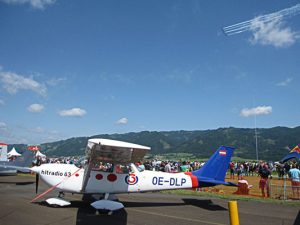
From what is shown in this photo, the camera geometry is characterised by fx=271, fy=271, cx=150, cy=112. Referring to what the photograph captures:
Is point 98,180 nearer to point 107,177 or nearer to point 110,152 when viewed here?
point 107,177

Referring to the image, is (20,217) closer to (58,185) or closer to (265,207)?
(58,185)

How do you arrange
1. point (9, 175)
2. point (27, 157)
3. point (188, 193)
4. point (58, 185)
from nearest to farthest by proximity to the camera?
point (58, 185)
point (188, 193)
point (27, 157)
point (9, 175)

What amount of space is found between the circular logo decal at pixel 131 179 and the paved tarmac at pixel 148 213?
0.92m

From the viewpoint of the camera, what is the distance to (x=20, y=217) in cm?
787

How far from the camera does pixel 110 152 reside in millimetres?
9109

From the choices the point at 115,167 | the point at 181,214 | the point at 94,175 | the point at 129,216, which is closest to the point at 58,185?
the point at 94,175

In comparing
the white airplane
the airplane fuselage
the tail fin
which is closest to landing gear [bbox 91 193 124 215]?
the white airplane

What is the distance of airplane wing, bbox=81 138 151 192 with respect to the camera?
8.32 meters

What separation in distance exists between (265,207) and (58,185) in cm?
795

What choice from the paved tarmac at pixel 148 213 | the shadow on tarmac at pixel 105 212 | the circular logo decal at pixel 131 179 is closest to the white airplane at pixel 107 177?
the circular logo decal at pixel 131 179

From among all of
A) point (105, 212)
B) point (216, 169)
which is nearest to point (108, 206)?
point (105, 212)

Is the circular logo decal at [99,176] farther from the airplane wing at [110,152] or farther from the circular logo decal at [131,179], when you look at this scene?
the circular logo decal at [131,179]

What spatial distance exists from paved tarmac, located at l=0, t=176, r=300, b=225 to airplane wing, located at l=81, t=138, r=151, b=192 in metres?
1.49

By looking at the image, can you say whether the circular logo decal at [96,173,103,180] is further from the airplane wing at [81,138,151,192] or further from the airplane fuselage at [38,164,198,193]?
the airplane wing at [81,138,151,192]
